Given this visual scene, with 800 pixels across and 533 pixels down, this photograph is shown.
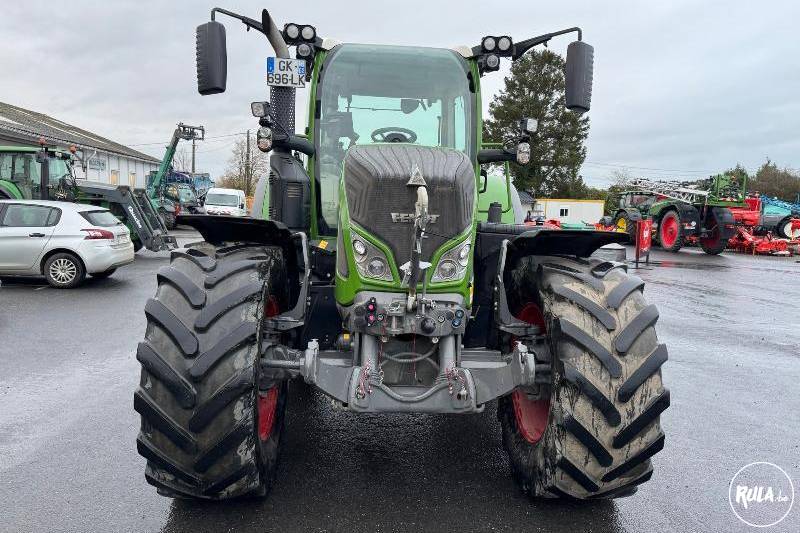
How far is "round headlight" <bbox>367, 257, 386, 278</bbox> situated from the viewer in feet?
10.5

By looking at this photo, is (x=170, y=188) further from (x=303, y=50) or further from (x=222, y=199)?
(x=303, y=50)

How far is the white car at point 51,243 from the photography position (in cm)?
1136

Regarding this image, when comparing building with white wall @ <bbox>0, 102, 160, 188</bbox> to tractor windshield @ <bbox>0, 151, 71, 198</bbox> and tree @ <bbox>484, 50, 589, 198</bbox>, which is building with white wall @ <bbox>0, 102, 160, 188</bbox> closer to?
tractor windshield @ <bbox>0, 151, 71, 198</bbox>

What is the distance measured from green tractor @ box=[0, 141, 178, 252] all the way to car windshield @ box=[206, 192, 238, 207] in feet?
35.8

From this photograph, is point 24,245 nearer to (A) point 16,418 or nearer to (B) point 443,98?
(A) point 16,418

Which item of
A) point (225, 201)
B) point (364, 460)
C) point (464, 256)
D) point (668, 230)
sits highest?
point (225, 201)

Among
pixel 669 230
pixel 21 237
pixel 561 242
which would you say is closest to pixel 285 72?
pixel 561 242

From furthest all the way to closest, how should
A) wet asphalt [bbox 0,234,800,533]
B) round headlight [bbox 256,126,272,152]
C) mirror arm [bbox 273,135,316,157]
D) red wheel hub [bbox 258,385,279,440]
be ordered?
mirror arm [bbox 273,135,316,157]
round headlight [bbox 256,126,272,152]
red wheel hub [bbox 258,385,279,440]
wet asphalt [bbox 0,234,800,533]

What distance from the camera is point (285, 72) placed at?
4.05 metres

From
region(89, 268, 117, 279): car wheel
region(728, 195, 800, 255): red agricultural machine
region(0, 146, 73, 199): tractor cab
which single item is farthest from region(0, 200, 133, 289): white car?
region(728, 195, 800, 255): red agricultural machine

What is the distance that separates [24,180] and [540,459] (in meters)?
17.3

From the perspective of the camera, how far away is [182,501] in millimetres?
3408

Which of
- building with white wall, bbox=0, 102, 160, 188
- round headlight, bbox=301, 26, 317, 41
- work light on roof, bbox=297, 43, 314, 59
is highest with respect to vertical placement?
building with white wall, bbox=0, 102, 160, 188

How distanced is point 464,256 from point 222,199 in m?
26.4
